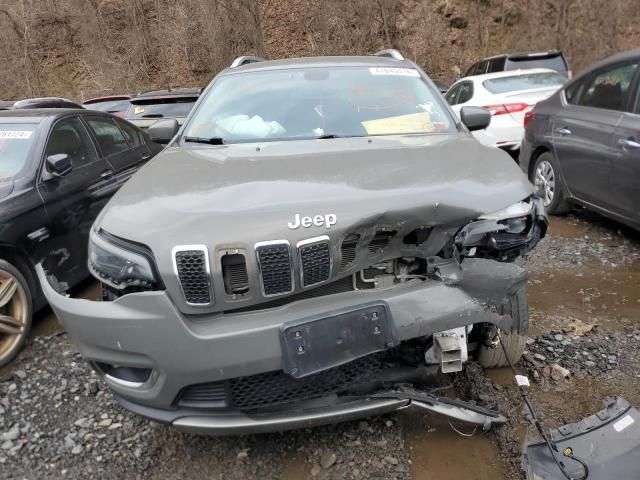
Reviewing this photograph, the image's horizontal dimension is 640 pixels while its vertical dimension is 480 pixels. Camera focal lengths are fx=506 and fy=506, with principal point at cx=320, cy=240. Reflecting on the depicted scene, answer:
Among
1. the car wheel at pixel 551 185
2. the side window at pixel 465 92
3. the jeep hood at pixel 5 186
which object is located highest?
the jeep hood at pixel 5 186

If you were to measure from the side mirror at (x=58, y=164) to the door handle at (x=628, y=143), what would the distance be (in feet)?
15.2

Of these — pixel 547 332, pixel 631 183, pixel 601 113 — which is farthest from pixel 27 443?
pixel 601 113

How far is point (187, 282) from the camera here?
1964mm

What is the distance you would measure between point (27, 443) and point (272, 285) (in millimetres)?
1798

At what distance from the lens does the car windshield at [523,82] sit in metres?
7.92

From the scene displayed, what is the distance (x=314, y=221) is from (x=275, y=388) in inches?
28.2

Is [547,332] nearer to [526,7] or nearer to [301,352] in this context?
[301,352]

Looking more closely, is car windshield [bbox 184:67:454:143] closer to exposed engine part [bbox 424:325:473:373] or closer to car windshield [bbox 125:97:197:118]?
exposed engine part [bbox 424:325:473:373]

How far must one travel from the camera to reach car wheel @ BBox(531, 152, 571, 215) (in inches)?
216

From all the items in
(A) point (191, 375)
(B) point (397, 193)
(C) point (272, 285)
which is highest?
(B) point (397, 193)

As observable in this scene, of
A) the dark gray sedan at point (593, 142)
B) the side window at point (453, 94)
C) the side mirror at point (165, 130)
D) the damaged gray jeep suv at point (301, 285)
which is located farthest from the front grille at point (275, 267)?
the side window at point (453, 94)

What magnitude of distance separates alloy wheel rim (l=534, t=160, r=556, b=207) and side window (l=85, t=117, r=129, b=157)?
456 centimetres

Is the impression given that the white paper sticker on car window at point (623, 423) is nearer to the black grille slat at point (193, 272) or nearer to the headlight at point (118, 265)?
the black grille slat at point (193, 272)

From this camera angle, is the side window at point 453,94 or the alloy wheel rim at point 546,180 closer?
the alloy wheel rim at point 546,180
